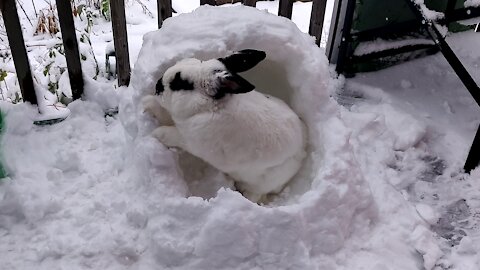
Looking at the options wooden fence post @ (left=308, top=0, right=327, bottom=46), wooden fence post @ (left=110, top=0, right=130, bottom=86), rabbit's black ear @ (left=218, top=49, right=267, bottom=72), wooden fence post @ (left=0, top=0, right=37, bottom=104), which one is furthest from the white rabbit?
wooden fence post @ (left=308, top=0, right=327, bottom=46)

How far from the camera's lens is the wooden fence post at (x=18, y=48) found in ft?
9.46

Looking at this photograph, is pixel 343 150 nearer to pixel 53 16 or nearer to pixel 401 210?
pixel 401 210

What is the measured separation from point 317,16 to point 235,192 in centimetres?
172

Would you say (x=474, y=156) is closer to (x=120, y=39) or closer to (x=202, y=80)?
(x=202, y=80)

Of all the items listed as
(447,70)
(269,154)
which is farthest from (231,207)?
(447,70)

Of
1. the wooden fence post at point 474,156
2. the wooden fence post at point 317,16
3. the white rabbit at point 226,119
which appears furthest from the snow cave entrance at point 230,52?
the wooden fence post at point 474,156

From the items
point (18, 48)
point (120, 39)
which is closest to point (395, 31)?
point (120, 39)

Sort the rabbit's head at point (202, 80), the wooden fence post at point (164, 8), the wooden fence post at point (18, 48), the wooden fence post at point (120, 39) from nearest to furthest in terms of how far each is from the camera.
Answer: the rabbit's head at point (202, 80), the wooden fence post at point (18, 48), the wooden fence post at point (120, 39), the wooden fence post at point (164, 8)

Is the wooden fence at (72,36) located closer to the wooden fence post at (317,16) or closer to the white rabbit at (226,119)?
the wooden fence post at (317,16)

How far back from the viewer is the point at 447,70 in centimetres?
380

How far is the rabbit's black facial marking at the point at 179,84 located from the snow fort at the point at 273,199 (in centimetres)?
21

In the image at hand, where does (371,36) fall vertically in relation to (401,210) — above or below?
above

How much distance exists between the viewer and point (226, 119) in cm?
242

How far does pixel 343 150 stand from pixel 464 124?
49.0 inches
